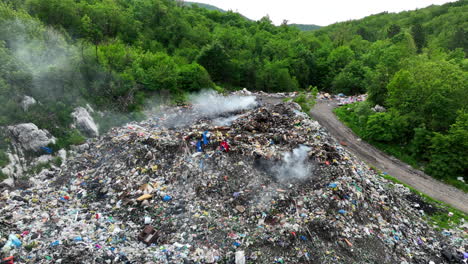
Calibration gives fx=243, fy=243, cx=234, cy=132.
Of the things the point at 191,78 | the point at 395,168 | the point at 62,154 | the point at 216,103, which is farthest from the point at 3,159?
the point at 395,168

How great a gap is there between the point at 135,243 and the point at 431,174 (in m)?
16.4

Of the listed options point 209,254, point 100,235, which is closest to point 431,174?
point 209,254

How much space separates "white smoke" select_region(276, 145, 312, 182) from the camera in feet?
35.1

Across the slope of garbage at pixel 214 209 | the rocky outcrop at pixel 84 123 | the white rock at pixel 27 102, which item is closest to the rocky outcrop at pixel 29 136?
the white rock at pixel 27 102

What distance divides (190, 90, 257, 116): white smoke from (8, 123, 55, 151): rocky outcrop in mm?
9766

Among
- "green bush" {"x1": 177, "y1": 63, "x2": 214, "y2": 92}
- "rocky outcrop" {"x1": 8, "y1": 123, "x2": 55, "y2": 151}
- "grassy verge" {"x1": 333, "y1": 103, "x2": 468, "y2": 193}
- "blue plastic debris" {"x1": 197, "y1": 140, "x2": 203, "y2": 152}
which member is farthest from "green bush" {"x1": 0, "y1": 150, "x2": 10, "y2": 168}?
"grassy verge" {"x1": 333, "y1": 103, "x2": 468, "y2": 193}

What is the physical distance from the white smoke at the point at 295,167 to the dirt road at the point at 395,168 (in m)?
6.64

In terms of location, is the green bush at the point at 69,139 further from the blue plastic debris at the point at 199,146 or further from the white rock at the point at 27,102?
the blue plastic debris at the point at 199,146

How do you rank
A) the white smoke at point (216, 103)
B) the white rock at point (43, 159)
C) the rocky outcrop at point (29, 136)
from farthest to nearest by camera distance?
the white smoke at point (216, 103)
the rocky outcrop at point (29, 136)
the white rock at point (43, 159)

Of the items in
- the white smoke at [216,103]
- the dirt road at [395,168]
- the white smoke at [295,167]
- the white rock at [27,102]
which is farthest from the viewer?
the white smoke at [216,103]

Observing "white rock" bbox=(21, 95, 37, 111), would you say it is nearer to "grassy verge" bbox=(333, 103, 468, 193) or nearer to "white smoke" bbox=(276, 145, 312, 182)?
"white smoke" bbox=(276, 145, 312, 182)

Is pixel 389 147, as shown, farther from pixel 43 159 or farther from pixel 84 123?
pixel 43 159

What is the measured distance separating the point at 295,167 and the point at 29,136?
41.3 ft

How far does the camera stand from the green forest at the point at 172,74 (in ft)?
44.0
